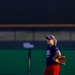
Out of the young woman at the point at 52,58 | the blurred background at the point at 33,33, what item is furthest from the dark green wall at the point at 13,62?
the young woman at the point at 52,58

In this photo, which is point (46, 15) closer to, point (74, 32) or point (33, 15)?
point (33, 15)

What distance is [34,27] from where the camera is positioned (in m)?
15.7

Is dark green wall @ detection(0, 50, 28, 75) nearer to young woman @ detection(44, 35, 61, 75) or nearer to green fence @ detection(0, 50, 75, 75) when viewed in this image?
green fence @ detection(0, 50, 75, 75)

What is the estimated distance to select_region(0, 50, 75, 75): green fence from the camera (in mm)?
12078

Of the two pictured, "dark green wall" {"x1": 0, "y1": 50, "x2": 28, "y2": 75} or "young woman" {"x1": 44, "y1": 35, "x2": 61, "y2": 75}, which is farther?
"dark green wall" {"x1": 0, "y1": 50, "x2": 28, "y2": 75}

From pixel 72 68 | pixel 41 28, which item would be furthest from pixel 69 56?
pixel 41 28

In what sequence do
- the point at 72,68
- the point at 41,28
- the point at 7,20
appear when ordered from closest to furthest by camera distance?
the point at 72,68
the point at 41,28
the point at 7,20

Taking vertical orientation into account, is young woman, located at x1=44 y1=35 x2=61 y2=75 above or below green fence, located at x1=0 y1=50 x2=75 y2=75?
above

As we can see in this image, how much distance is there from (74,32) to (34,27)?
4.87 ft

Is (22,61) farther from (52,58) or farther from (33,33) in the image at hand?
(33,33)

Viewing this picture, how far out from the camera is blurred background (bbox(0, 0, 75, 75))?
12.1m

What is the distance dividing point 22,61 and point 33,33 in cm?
454

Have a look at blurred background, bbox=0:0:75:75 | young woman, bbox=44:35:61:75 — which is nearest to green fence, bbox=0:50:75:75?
blurred background, bbox=0:0:75:75

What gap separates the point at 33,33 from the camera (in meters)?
16.6
